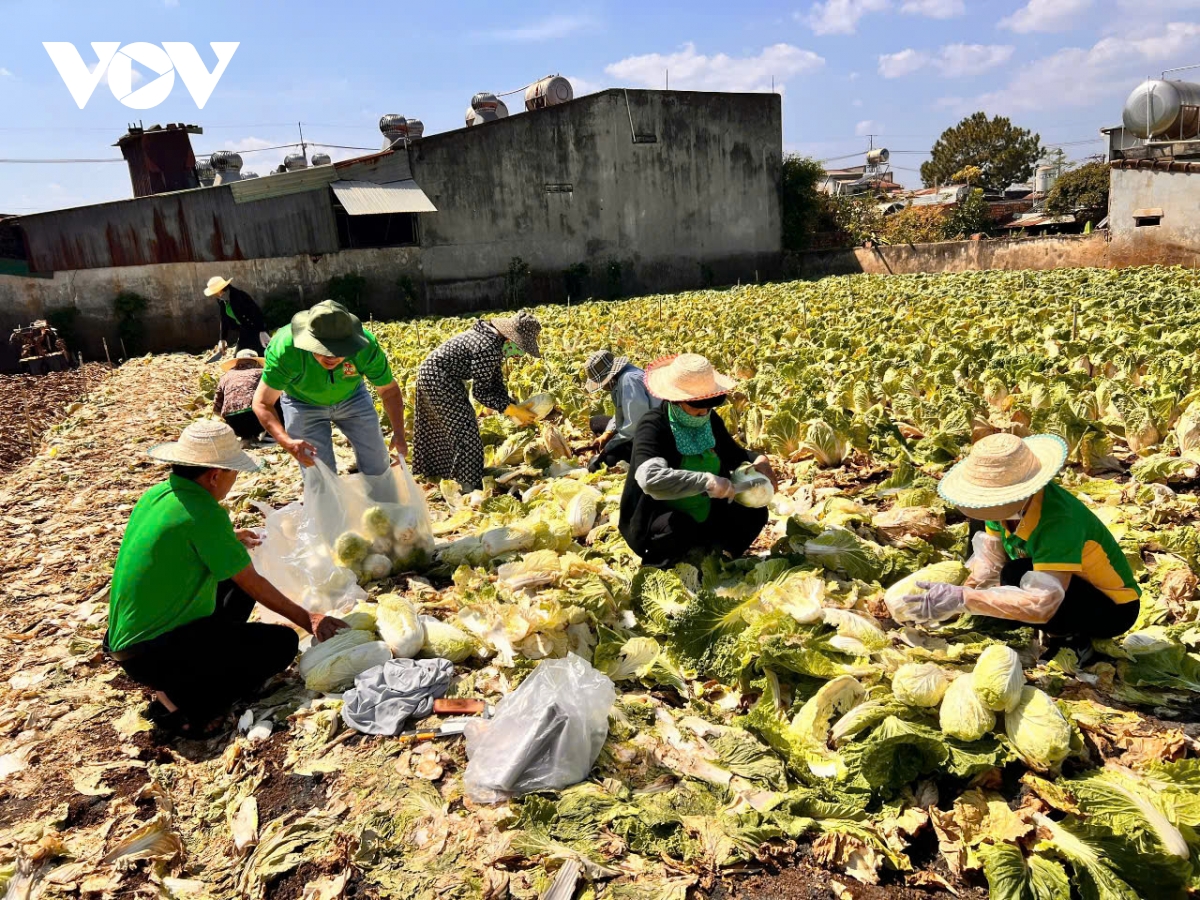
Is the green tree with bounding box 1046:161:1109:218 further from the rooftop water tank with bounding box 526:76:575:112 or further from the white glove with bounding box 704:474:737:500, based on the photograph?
the white glove with bounding box 704:474:737:500

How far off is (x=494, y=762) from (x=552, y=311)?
60.8 feet

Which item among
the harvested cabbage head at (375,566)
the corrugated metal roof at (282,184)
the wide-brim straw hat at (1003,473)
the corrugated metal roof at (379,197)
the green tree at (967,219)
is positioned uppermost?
the corrugated metal roof at (282,184)

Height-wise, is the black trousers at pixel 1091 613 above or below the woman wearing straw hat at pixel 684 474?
below

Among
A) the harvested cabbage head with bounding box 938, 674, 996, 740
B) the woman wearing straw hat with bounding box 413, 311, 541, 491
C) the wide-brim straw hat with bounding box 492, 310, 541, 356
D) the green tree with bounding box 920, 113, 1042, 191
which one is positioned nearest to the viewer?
the harvested cabbage head with bounding box 938, 674, 996, 740

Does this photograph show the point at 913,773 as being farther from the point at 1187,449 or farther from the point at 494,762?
the point at 1187,449

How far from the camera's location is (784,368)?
8.97 m

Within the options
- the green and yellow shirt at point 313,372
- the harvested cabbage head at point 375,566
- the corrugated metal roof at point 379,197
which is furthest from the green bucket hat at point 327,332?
the corrugated metal roof at point 379,197

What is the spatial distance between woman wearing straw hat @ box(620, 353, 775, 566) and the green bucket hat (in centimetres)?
200

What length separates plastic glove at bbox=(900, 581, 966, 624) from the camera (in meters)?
3.37

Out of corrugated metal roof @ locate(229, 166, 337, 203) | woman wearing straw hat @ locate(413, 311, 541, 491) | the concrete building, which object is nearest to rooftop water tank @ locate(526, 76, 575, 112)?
the concrete building

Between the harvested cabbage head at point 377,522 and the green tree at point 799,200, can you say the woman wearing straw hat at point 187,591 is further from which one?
the green tree at point 799,200

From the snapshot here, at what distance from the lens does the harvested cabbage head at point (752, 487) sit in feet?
14.4

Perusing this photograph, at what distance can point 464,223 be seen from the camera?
81.3 ft

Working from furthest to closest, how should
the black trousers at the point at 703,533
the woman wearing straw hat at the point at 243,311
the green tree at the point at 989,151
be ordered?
the green tree at the point at 989,151 → the woman wearing straw hat at the point at 243,311 → the black trousers at the point at 703,533
